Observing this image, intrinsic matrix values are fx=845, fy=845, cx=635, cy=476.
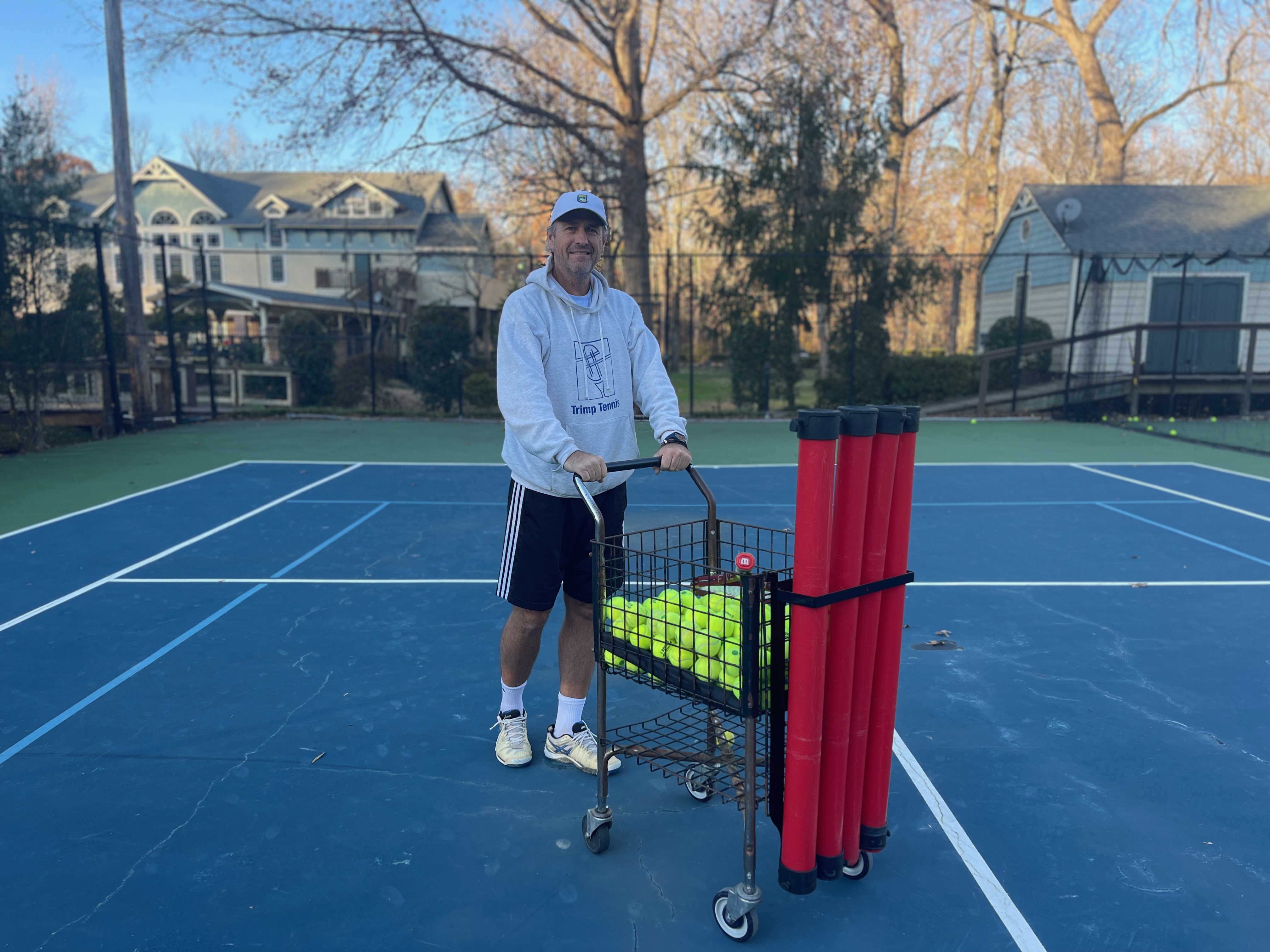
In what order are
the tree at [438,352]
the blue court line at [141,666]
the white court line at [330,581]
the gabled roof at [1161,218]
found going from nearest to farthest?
1. the blue court line at [141,666]
2. the white court line at [330,581]
3. the tree at [438,352]
4. the gabled roof at [1161,218]

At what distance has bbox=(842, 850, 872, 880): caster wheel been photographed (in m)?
2.54

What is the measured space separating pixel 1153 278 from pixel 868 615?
67.6ft

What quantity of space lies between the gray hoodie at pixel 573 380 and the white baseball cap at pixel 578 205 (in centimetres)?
20

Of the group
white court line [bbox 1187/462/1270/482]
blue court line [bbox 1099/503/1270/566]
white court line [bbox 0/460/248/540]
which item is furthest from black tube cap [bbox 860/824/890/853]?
white court line [bbox 1187/462/1270/482]

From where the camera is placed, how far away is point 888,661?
2.38 meters

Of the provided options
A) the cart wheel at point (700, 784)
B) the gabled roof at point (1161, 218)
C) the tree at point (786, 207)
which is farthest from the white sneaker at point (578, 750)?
the gabled roof at point (1161, 218)

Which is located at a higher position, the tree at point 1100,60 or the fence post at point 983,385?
the tree at point 1100,60

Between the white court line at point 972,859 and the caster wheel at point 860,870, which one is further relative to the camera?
the caster wheel at point 860,870

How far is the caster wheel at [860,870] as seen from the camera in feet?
8.35

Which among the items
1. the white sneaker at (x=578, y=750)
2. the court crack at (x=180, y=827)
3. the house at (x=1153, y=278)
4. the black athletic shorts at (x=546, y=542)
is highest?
the house at (x=1153, y=278)

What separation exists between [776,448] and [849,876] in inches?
396

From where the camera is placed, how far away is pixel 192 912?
2.39 m

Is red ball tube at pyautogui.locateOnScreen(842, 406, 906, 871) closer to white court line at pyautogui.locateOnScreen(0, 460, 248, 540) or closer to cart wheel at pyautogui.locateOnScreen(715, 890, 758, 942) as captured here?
cart wheel at pyautogui.locateOnScreen(715, 890, 758, 942)

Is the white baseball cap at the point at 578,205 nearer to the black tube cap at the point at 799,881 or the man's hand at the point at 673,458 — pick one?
the man's hand at the point at 673,458
